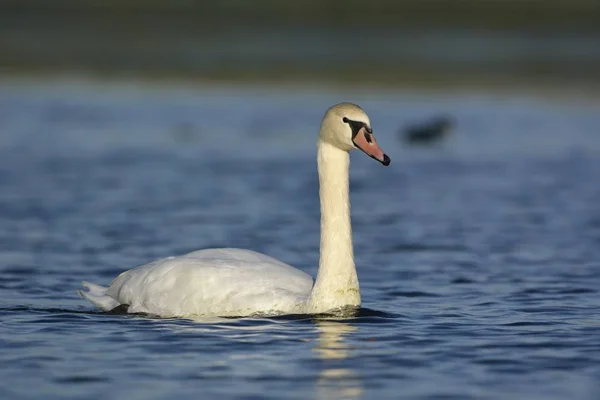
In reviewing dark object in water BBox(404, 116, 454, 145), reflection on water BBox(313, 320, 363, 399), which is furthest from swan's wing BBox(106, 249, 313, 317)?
dark object in water BBox(404, 116, 454, 145)

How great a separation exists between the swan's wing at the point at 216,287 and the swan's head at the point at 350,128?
114 centimetres

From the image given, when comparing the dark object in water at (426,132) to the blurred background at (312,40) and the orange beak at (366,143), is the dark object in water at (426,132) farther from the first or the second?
the orange beak at (366,143)

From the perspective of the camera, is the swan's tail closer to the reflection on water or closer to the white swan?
the white swan

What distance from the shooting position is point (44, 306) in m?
11.9

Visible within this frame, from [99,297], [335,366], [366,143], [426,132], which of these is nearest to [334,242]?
[366,143]

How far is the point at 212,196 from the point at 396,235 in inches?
145

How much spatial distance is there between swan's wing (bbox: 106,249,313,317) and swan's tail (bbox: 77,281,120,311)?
15 centimetres

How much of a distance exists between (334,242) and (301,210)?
7.10 meters

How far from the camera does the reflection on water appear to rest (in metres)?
8.77

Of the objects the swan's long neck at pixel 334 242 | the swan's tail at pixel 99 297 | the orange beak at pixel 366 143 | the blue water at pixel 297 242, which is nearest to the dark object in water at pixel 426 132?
the blue water at pixel 297 242

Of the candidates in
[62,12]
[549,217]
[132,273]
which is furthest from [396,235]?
[62,12]

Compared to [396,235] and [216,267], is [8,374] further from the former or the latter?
[396,235]

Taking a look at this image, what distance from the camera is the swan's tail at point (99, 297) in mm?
11555

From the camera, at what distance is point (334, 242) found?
434 inches
